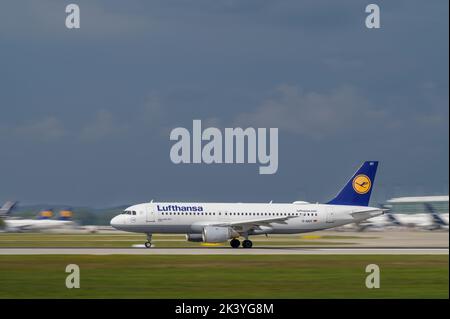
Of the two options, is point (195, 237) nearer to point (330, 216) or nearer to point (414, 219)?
point (330, 216)

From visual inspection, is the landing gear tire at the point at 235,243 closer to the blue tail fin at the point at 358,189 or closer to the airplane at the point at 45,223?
the blue tail fin at the point at 358,189

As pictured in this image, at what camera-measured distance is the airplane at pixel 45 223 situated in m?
102

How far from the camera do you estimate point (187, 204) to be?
60.4m

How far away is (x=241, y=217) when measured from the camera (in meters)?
61.5

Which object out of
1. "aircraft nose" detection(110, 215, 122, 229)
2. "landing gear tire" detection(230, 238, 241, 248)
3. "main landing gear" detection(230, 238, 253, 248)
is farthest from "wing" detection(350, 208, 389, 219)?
"aircraft nose" detection(110, 215, 122, 229)

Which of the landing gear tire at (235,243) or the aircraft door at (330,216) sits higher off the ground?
the aircraft door at (330,216)

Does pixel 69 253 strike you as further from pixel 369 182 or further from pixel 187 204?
pixel 369 182

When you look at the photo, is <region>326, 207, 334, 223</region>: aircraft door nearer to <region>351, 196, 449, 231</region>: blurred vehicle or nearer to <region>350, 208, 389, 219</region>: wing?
<region>350, 208, 389, 219</region>: wing

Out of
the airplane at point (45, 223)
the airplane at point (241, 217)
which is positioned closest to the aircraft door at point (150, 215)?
the airplane at point (241, 217)

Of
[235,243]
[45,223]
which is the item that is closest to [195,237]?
[235,243]
